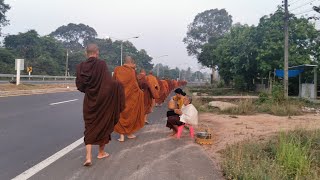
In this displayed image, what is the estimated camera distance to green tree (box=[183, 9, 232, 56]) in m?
84.4

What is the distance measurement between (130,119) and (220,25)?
3168 inches

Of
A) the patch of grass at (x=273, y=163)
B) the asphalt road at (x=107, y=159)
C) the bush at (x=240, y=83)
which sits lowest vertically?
the asphalt road at (x=107, y=159)

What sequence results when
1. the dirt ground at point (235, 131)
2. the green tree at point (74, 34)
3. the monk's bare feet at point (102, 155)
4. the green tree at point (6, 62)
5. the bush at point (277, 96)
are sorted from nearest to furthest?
the monk's bare feet at point (102, 155) < the dirt ground at point (235, 131) < the bush at point (277, 96) < the green tree at point (6, 62) < the green tree at point (74, 34)

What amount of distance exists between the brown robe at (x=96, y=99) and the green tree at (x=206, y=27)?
257 feet

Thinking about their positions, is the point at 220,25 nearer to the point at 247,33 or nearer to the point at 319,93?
the point at 247,33

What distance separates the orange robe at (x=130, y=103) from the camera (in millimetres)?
8344

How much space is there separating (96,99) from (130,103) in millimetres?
2314

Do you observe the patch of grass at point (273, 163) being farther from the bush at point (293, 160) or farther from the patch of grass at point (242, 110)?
the patch of grass at point (242, 110)

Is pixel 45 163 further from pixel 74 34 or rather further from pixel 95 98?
pixel 74 34

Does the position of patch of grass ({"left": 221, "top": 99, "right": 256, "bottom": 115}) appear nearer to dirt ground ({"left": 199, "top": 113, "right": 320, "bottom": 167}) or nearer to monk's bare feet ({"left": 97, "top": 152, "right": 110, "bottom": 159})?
dirt ground ({"left": 199, "top": 113, "right": 320, "bottom": 167})

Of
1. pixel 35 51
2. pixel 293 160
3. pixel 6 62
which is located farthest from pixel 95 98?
pixel 35 51

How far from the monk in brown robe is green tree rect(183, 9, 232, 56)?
78156mm

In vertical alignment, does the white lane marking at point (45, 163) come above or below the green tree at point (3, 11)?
below

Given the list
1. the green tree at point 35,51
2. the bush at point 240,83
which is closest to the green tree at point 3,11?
the green tree at point 35,51
